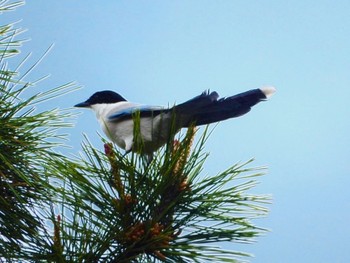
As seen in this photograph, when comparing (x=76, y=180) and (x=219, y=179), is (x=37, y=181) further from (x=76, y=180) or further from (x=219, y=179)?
(x=219, y=179)

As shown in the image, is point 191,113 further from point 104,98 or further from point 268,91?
point 104,98

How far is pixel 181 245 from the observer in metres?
1.76

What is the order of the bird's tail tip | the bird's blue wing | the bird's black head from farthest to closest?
the bird's black head < the bird's blue wing < the bird's tail tip

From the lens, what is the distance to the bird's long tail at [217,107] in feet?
6.26

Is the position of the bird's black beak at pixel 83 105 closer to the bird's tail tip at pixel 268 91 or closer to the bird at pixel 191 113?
the bird at pixel 191 113

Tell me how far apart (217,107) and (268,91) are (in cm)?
16

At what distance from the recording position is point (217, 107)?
192 cm

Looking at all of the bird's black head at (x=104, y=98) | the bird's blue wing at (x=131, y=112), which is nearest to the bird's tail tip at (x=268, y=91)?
the bird's blue wing at (x=131, y=112)

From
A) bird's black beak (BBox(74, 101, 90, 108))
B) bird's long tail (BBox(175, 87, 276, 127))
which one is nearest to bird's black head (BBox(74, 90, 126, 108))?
bird's black beak (BBox(74, 101, 90, 108))

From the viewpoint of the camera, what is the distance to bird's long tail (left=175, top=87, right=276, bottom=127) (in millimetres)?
1907

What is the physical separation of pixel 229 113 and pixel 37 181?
1.94 ft

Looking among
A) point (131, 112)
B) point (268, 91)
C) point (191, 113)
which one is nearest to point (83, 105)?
point (131, 112)

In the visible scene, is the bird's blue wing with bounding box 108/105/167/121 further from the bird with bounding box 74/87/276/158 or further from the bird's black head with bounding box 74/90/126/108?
the bird's black head with bounding box 74/90/126/108

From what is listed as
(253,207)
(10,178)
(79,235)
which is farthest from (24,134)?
(253,207)
